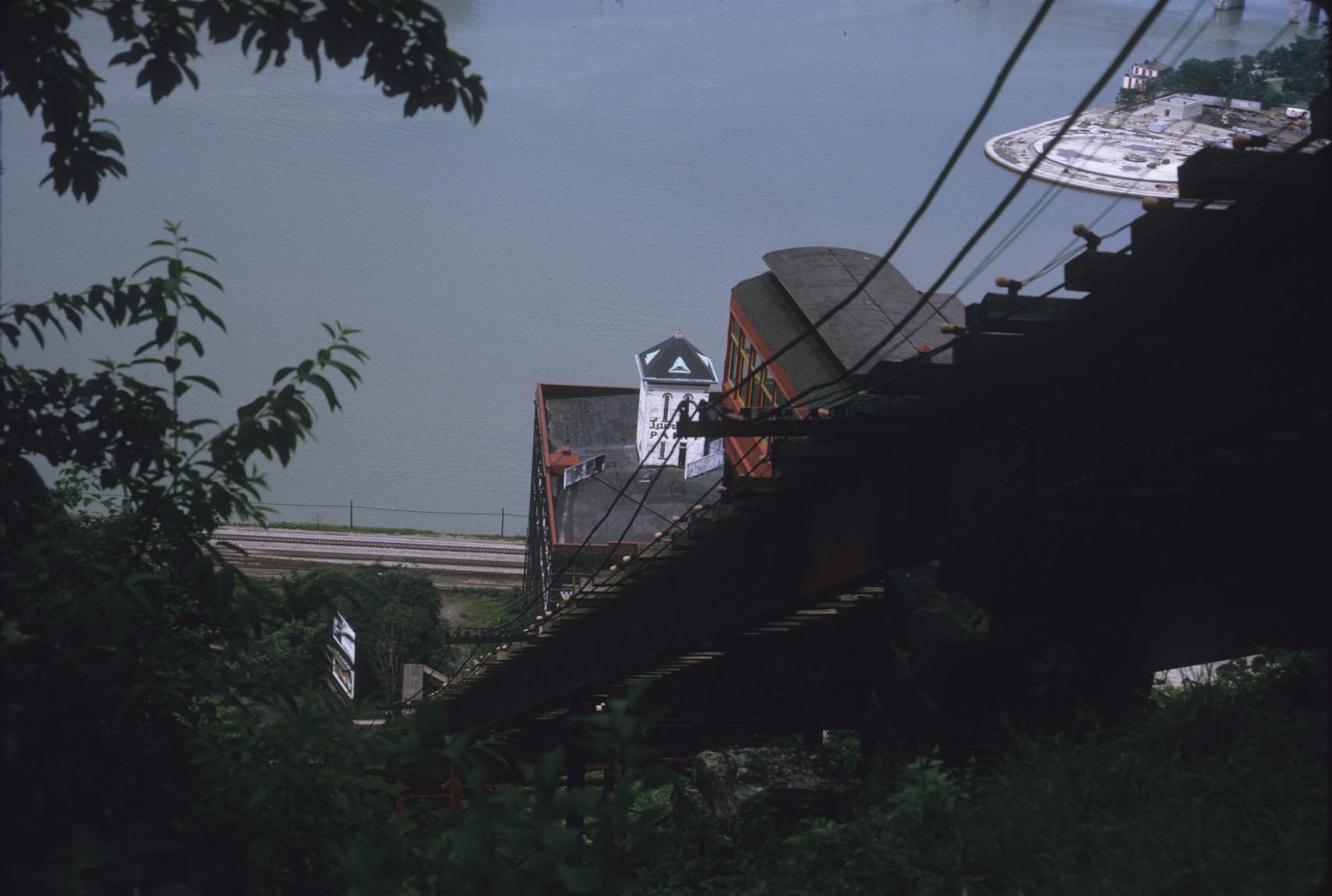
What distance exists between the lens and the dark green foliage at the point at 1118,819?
4.82 m

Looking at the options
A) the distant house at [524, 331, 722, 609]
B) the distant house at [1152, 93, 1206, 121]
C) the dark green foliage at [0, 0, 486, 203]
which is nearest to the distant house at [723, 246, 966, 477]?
the dark green foliage at [0, 0, 486, 203]

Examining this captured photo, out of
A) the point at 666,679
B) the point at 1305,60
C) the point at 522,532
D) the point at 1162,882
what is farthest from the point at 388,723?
the point at 522,532

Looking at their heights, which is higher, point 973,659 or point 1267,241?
point 1267,241

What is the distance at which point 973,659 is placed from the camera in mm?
7992

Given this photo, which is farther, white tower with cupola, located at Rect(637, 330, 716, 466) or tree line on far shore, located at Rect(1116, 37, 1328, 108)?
white tower with cupola, located at Rect(637, 330, 716, 466)

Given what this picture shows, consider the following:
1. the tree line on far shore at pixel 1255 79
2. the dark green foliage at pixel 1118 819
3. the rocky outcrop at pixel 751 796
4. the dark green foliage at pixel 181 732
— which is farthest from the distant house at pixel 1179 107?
the dark green foliage at pixel 181 732

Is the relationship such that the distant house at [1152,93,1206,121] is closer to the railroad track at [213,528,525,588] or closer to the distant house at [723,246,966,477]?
the distant house at [723,246,966,477]

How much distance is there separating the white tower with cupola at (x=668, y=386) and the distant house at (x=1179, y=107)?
20.2 meters

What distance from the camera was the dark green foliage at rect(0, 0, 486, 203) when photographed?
513 centimetres

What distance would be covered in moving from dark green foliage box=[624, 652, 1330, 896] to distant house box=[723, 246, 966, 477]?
9.23 metres

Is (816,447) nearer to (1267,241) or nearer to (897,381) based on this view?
(897,381)

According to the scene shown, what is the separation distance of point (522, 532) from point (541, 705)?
40438 millimetres

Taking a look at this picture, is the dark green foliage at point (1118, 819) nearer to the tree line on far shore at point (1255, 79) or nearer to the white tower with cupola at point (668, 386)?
the tree line on far shore at point (1255, 79)

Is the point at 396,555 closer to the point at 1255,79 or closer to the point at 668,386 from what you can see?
the point at 668,386
